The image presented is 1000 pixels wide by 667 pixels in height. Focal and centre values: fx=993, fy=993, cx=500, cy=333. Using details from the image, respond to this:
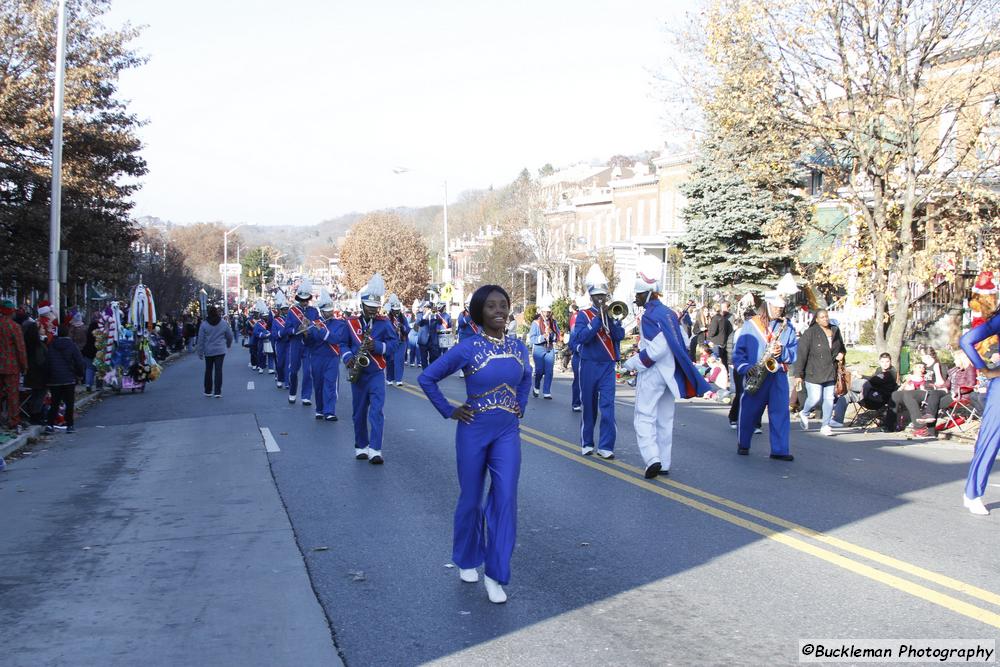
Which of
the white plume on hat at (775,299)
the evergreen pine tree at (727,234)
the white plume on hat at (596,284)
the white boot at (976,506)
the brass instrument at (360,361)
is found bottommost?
the white boot at (976,506)

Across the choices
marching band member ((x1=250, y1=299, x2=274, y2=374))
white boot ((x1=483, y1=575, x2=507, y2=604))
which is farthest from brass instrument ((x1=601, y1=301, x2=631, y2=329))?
marching band member ((x1=250, y1=299, x2=274, y2=374))

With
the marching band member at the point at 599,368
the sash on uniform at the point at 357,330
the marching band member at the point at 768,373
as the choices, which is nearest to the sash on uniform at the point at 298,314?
the sash on uniform at the point at 357,330

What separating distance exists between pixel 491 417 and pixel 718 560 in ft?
6.59

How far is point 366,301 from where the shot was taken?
1178 centimetres

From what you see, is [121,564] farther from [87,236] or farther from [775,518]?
[87,236]

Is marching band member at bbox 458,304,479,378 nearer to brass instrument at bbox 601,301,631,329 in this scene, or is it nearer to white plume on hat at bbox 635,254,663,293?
brass instrument at bbox 601,301,631,329

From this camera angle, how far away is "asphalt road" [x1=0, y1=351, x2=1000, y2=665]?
17.4 feet

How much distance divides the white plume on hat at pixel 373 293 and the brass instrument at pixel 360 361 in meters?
0.58

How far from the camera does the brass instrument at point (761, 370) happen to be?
1158 centimetres

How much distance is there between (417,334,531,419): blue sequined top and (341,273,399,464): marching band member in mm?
5056

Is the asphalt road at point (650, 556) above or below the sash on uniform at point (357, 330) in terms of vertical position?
below

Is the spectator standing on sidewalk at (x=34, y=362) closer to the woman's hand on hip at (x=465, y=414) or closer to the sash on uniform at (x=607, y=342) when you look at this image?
the sash on uniform at (x=607, y=342)

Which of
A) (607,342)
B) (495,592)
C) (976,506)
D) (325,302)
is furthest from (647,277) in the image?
(325,302)

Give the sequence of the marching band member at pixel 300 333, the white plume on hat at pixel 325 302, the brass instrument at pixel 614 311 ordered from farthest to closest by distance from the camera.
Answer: the marching band member at pixel 300 333
the white plume on hat at pixel 325 302
the brass instrument at pixel 614 311
